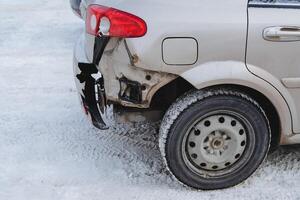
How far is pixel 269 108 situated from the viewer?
3.19 meters

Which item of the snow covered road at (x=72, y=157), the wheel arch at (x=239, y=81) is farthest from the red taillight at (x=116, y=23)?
the snow covered road at (x=72, y=157)

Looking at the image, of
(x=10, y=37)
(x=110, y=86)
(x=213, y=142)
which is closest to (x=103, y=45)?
(x=110, y=86)

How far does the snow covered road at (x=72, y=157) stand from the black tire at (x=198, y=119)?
0.39 ft

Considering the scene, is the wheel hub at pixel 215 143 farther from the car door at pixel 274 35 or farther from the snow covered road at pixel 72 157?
the car door at pixel 274 35

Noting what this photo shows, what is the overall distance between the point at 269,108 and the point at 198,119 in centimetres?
50

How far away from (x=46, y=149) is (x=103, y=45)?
1249mm

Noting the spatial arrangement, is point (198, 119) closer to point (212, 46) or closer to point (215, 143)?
point (215, 143)

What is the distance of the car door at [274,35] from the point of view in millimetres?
2912

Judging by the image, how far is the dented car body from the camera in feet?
9.52

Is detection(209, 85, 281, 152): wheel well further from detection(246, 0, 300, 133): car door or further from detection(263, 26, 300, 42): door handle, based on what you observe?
detection(263, 26, 300, 42): door handle

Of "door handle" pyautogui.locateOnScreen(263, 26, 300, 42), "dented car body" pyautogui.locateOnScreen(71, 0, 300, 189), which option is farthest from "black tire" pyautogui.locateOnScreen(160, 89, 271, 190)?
"door handle" pyautogui.locateOnScreen(263, 26, 300, 42)

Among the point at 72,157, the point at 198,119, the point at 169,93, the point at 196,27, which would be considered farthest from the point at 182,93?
the point at 72,157

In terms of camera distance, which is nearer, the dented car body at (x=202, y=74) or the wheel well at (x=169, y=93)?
the dented car body at (x=202, y=74)

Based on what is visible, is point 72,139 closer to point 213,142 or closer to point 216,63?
point 213,142
